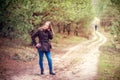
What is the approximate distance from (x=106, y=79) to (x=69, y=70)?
3.33ft

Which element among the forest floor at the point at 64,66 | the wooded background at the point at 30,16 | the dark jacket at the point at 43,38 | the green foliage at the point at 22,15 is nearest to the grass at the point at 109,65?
the forest floor at the point at 64,66

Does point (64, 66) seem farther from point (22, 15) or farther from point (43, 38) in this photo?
point (22, 15)

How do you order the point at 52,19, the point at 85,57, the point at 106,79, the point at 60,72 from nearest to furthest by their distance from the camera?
1. the point at 106,79
2. the point at 60,72
3. the point at 85,57
4. the point at 52,19

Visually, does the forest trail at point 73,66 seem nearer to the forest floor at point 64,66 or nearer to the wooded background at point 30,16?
the forest floor at point 64,66

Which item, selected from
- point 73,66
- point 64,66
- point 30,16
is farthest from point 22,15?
point 73,66

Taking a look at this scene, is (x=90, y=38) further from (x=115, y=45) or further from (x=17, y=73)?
(x=17, y=73)

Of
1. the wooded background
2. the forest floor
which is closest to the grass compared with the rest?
the forest floor

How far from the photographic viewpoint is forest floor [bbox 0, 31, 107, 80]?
23.6 ft

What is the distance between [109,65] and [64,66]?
114cm

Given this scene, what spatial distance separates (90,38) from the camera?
939cm

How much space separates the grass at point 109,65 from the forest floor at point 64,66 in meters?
0.17

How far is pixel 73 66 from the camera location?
779 centimetres

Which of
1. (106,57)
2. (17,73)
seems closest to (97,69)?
(106,57)

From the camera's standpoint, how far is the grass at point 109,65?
7.07 metres
